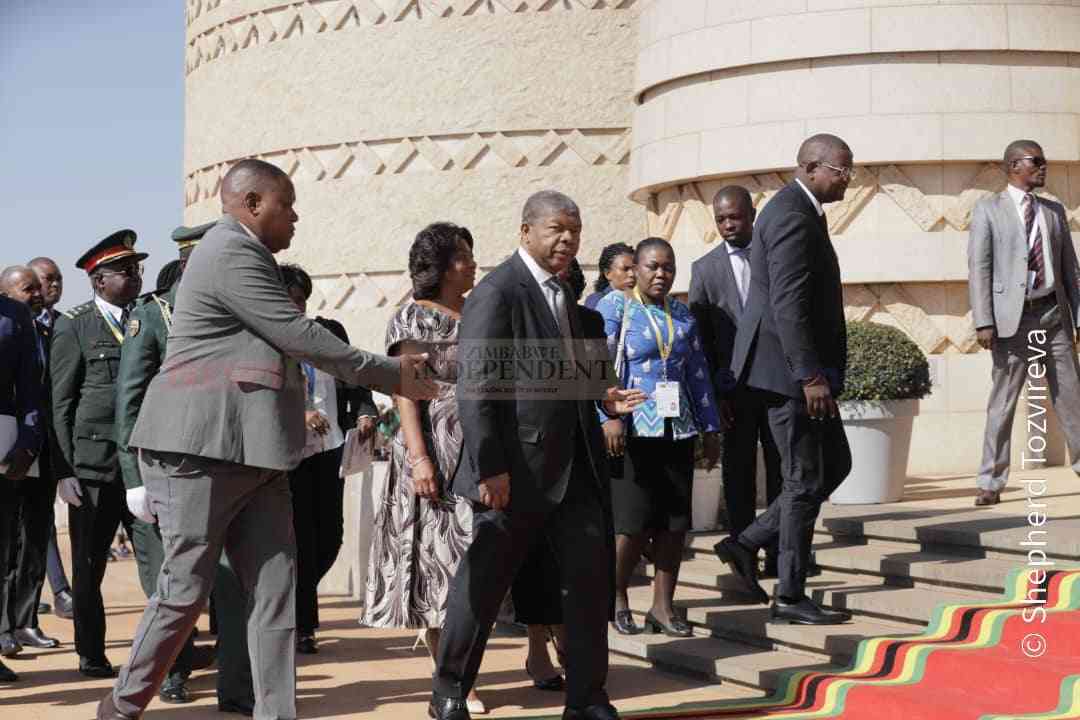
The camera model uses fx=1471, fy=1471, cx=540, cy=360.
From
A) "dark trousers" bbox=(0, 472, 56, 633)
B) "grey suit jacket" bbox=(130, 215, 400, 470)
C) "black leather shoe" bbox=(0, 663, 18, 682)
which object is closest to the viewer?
"grey suit jacket" bbox=(130, 215, 400, 470)

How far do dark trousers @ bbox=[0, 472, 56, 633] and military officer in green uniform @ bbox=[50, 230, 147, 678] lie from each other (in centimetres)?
114

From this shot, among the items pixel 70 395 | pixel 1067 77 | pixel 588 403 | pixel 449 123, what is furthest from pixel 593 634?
pixel 449 123

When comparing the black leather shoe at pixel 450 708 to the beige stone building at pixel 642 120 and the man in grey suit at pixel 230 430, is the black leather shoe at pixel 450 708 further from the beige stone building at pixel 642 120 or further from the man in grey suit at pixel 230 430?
the beige stone building at pixel 642 120

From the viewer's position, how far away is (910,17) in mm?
10914

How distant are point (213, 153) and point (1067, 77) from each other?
30.0 ft

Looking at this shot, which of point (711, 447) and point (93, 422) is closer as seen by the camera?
point (93, 422)

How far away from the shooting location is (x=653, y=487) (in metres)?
7.30

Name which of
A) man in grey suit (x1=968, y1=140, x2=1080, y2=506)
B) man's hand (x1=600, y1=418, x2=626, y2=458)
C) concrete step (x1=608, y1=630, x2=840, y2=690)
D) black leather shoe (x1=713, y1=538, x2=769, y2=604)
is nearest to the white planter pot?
man in grey suit (x1=968, y1=140, x2=1080, y2=506)

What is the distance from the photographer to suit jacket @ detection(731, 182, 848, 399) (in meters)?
6.62

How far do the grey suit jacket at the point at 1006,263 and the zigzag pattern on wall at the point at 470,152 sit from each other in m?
5.92

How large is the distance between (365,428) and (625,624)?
5.96 feet

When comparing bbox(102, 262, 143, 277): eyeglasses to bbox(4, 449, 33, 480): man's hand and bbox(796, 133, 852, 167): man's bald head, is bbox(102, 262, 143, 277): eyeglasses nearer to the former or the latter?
bbox(4, 449, 33, 480): man's hand

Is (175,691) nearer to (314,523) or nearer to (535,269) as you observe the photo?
(314,523)

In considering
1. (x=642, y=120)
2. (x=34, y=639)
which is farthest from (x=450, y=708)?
(x=642, y=120)
